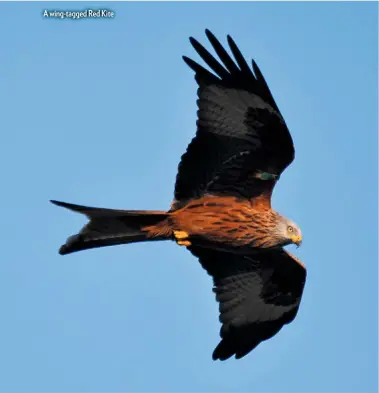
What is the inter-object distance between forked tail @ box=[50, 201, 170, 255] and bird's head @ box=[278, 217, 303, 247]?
144 centimetres

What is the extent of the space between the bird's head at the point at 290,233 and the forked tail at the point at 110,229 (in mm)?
1437

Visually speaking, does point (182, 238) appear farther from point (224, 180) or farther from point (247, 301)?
point (247, 301)

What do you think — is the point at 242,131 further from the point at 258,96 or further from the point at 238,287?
the point at 238,287

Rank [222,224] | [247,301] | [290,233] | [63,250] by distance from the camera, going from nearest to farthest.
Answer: [63,250] < [290,233] < [222,224] < [247,301]

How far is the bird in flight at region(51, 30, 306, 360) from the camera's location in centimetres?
1240

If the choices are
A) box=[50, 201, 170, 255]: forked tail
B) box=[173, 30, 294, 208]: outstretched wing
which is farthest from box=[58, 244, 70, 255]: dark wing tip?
box=[173, 30, 294, 208]: outstretched wing

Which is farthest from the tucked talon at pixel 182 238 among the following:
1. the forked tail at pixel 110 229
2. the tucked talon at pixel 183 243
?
the forked tail at pixel 110 229

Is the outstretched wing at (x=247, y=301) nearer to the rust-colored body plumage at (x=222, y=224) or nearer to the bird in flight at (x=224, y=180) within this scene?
the bird in flight at (x=224, y=180)

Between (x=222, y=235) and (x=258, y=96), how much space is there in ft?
5.67

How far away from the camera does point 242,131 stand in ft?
41.4

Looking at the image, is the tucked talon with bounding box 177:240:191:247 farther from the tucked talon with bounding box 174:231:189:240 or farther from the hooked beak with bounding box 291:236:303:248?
the hooked beak with bounding box 291:236:303:248

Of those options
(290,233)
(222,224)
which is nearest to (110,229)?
(222,224)

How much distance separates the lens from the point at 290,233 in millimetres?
12594

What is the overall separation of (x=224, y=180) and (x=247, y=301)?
6.55 ft
